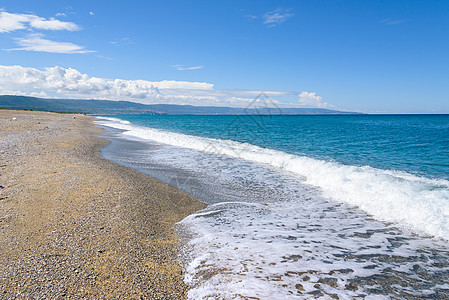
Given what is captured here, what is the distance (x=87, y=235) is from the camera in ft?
17.5

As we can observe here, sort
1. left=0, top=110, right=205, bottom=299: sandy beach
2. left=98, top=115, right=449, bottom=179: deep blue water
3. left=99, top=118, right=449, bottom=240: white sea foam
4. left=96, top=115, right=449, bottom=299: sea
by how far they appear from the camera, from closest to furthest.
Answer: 1. left=0, top=110, right=205, bottom=299: sandy beach
2. left=96, top=115, right=449, bottom=299: sea
3. left=99, top=118, right=449, bottom=240: white sea foam
4. left=98, top=115, right=449, bottom=179: deep blue water

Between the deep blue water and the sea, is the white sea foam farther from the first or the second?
the deep blue water

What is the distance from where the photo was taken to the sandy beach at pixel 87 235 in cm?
381

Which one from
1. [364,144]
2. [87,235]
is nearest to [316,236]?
[87,235]

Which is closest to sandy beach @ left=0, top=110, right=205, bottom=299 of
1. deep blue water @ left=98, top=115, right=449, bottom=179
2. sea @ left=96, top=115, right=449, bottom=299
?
sea @ left=96, top=115, right=449, bottom=299

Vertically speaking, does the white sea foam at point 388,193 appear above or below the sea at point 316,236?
above

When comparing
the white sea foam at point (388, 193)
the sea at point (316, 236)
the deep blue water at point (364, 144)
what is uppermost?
the deep blue water at point (364, 144)

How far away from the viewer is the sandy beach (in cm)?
381

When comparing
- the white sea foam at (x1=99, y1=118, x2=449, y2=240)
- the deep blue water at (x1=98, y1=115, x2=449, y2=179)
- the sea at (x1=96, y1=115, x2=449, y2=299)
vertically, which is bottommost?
the sea at (x1=96, y1=115, x2=449, y2=299)

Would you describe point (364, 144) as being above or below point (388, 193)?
above

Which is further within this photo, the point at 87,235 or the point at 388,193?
the point at 388,193

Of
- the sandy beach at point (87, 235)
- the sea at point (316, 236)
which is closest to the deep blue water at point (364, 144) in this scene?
the sea at point (316, 236)

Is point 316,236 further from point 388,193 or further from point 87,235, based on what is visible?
point 87,235

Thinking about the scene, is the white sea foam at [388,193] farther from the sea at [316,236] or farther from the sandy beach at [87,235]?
the sandy beach at [87,235]
